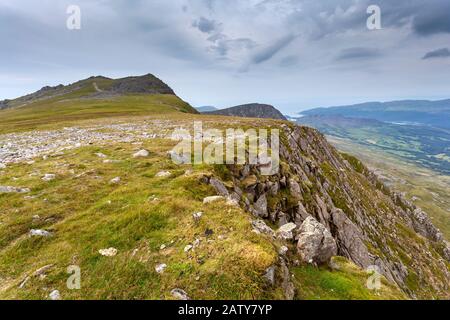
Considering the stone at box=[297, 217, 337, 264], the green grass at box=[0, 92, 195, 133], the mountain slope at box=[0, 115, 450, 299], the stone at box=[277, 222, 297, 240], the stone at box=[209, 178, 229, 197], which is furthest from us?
the green grass at box=[0, 92, 195, 133]

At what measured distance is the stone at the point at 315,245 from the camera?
14.3 meters

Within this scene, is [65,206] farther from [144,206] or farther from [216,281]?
[216,281]

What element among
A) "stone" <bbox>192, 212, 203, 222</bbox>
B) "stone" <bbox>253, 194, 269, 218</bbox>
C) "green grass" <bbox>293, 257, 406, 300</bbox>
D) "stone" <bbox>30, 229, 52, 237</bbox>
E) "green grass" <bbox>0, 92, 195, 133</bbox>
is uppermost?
"green grass" <bbox>0, 92, 195, 133</bbox>

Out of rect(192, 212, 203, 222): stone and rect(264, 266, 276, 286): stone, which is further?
Result: rect(192, 212, 203, 222): stone

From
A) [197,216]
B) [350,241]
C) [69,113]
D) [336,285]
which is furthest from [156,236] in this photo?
[69,113]

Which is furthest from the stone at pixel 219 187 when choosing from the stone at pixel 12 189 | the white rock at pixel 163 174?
the stone at pixel 12 189

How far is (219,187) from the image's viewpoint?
20562 mm

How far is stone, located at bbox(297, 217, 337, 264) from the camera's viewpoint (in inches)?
563

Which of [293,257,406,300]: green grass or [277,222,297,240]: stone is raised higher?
[277,222,297,240]: stone

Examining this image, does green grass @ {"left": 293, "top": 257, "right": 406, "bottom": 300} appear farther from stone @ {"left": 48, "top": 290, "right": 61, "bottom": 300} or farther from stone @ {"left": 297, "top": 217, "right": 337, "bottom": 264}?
stone @ {"left": 48, "top": 290, "right": 61, "bottom": 300}

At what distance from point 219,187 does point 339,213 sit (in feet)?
85.3

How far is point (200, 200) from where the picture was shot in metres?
17.1

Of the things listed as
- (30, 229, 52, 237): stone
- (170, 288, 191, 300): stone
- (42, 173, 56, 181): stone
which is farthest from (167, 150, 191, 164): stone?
(170, 288, 191, 300): stone
